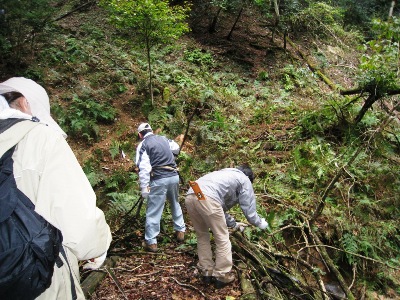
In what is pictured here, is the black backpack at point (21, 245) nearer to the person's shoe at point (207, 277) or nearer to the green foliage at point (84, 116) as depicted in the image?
the person's shoe at point (207, 277)

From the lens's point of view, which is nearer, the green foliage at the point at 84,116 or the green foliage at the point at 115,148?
the green foliage at the point at 115,148

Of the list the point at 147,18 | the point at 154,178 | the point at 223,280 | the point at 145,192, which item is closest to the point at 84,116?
the point at 147,18

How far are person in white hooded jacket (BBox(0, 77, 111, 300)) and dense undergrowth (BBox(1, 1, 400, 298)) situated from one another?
14.9 feet

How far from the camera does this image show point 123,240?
596cm

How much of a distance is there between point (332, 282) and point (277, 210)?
5.57 feet

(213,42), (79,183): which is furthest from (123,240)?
(213,42)

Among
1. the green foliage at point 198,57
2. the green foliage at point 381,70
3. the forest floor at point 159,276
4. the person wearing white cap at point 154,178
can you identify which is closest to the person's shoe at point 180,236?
the forest floor at point 159,276

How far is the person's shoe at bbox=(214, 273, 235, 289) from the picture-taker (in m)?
4.90

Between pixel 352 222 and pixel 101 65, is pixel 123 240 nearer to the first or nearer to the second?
pixel 352 222

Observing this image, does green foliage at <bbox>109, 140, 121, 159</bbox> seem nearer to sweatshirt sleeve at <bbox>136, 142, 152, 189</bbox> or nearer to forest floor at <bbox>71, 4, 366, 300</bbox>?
forest floor at <bbox>71, 4, 366, 300</bbox>

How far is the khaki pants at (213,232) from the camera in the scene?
15.3 feet

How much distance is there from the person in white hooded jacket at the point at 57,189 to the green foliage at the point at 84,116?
7.56m

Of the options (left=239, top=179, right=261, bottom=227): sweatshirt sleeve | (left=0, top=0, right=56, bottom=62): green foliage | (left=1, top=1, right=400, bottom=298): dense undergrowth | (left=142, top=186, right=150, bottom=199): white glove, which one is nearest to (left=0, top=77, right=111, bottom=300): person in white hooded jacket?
(left=239, top=179, right=261, bottom=227): sweatshirt sleeve

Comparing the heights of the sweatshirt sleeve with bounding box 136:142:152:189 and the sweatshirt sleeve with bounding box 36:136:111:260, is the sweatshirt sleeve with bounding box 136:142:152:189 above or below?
below
